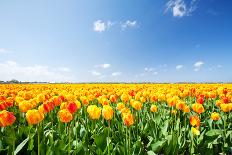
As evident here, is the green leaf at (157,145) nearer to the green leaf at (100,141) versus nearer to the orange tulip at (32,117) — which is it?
the green leaf at (100,141)

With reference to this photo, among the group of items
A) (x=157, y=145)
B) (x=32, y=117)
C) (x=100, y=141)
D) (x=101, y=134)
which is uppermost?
(x=32, y=117)

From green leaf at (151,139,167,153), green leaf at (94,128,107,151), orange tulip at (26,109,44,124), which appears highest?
orange tulip at (26,109,44,124)

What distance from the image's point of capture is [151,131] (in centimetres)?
601

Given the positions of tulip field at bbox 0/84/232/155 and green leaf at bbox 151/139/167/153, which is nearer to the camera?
tulip field at bbox 0/84/232/155

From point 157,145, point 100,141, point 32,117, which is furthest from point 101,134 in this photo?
point 32,117

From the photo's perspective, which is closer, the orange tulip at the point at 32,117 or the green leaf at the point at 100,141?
the orange tulip at the point at 32,117

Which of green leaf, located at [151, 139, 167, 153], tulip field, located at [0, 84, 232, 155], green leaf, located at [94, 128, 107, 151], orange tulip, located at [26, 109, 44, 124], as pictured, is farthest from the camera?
green leaf, located at [151, 139, 167, 153]

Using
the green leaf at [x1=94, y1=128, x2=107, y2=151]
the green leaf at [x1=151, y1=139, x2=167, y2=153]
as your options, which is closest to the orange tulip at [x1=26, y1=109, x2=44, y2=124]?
the green leaf at [x1=94, y1=128, x2=107, y2=151]

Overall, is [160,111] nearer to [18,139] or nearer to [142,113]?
[142,113]

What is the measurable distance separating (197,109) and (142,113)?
2250mm

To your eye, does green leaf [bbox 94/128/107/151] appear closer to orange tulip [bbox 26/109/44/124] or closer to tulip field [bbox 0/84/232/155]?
tulip field [bbox 0/84/232/155]

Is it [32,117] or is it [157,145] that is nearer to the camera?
[32,117]

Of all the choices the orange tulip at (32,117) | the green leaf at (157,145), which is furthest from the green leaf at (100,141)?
the orange tulip at (32,117)

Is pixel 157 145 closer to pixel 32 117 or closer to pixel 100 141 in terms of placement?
pixel 100 141
